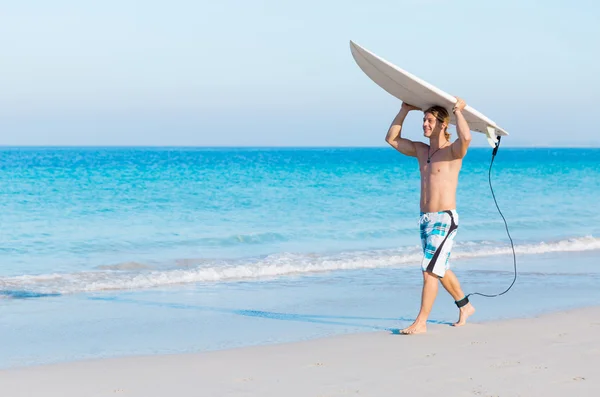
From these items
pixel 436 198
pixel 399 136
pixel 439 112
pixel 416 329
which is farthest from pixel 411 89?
pixel 416 329

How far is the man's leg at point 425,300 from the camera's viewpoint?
19.6 ft

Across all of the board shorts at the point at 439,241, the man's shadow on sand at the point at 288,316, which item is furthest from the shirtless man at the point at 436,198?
the man's shadow on sand at the point at 288,316

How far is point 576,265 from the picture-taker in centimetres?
1087

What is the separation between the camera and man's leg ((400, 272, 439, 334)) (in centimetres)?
596

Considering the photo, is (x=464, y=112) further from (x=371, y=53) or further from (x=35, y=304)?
(x=35, y=304)

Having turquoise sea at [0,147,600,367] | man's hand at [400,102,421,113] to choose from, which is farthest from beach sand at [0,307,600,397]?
man's hand at [400,102,421,113]

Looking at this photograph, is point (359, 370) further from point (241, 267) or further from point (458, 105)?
point (241, 267)

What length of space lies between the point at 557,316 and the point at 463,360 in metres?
1.93

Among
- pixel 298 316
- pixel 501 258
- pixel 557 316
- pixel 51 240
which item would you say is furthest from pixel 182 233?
pixel 557 316

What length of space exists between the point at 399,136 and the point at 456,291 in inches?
52.0

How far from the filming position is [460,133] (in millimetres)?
5660

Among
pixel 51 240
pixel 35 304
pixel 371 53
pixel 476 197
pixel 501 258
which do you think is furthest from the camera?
pixel 476 197

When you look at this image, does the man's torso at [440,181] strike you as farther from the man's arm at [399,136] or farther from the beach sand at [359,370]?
the beach sand at [359,370]

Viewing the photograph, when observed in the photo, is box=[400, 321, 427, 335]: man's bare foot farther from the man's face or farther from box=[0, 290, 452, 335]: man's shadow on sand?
the man's face
